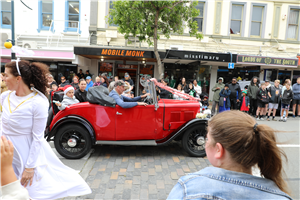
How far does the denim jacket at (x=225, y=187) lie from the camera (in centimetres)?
82

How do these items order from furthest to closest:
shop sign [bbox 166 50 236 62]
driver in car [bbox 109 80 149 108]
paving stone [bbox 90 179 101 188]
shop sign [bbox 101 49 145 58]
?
shop sign [bbox 166 50 236 62]
shop sign [bbox 101 49 145 58]
driver in car [bbox 109 80 149 108]
paving stone [bbox 90 179 101 188]

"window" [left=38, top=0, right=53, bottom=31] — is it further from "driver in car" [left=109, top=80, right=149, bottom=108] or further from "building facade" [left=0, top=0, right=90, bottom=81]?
"driver in car" [left=109, top=80, right=149, bottom=108]

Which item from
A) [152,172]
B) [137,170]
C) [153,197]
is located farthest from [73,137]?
[153,197]

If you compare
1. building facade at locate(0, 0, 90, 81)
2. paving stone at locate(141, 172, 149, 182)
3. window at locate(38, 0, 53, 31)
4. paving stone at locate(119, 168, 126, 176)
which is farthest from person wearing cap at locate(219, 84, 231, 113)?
window at locate(38, 0, 53, 31)

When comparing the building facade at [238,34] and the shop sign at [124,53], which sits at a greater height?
the building facade at [238,34]

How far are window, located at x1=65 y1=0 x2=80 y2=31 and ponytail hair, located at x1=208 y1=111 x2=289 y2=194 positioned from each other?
14.6 m

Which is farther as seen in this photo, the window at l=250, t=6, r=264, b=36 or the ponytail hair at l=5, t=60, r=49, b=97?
the window at l=250, t=6, r=264, b=36

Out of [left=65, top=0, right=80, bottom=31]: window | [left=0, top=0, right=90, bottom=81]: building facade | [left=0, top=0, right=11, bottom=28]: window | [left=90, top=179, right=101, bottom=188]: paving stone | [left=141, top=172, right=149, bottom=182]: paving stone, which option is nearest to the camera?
[left=90, top=179, right=101, bottom=188]: paving stone

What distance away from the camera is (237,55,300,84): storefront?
39.0 feet

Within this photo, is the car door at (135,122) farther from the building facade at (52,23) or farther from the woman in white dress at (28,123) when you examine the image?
the building facade at (52,23)

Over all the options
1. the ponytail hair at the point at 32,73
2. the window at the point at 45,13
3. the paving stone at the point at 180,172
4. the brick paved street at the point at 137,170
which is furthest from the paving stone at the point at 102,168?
the window at the point at 45,13

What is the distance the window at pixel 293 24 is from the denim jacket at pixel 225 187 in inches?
695

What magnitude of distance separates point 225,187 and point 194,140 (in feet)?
12.6

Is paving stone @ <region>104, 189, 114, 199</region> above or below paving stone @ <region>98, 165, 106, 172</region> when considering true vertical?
above
